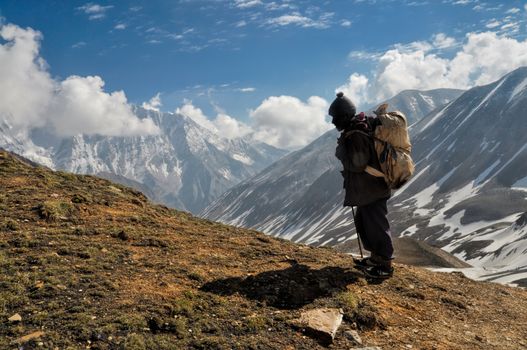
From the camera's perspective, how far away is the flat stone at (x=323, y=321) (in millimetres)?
6699

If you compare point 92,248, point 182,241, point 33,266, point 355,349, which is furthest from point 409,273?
point 33,266

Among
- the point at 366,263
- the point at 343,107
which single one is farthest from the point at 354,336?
the point at 343,107

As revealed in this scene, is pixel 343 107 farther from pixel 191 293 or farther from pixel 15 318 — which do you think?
pixel 15 318

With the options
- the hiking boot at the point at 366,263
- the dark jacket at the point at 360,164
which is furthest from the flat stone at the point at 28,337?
the hiking boot at the point at 366,263

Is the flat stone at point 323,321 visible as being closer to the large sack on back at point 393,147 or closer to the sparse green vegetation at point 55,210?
the large sack on back at point 393,147

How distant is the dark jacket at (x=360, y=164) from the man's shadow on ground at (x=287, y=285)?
178 centimetres

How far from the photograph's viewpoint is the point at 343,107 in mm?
9664

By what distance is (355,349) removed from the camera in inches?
252

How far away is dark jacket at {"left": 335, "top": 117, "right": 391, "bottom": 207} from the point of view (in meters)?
9.38

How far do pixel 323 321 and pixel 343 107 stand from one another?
187 inches

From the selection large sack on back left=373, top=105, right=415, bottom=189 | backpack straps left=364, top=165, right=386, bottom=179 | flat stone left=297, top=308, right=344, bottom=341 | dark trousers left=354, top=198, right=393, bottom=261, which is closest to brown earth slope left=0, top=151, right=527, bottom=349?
flat stone left=297, top=308, right=344, bottom=341

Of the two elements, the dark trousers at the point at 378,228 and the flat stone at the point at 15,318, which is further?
the dark trousers at the point at 378,228

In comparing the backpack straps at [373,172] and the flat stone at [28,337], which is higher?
the backpack straps at [373,172]

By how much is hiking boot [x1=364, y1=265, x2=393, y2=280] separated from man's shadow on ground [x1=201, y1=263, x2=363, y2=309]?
283 millimetres
